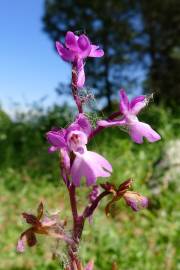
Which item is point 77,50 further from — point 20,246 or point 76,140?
point 20,246

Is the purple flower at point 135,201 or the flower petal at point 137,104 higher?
the flower petal at point 137,104

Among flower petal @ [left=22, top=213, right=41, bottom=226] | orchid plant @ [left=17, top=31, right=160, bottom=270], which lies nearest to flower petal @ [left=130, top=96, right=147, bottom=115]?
orchid plant @ [left=17, top=31, right=160, bottom=270]

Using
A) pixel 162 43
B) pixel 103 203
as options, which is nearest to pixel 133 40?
pixel 162 43

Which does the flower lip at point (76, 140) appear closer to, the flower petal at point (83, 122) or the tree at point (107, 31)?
the flower petal at point (83, 122)

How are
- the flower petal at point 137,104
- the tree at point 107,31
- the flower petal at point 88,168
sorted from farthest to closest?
the tree at point 107,31 → the flower petal at point 137,104 → the flower petal at point 88,168

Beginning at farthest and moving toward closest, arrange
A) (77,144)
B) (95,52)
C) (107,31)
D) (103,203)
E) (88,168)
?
(107,31)
(103,203)
(95,52)
(77,144)
(88,168)

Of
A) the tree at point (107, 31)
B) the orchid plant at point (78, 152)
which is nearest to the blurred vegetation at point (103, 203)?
the orchid plant at point (78, 152)

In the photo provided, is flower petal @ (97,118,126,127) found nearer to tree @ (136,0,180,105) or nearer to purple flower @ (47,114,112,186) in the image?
purple flower @ (47,114,112,186)
